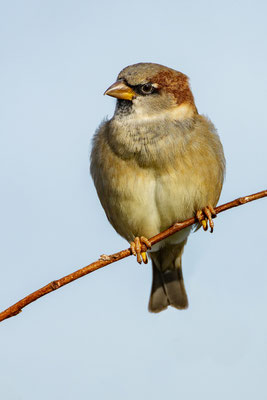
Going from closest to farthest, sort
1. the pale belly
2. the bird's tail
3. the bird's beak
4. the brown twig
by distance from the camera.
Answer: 1. the brown twig
2. the bird's beak
3. the pale belly
4. the bird's tail

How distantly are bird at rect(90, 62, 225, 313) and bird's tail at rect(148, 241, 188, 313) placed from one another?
0.91m

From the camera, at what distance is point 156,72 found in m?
4.51

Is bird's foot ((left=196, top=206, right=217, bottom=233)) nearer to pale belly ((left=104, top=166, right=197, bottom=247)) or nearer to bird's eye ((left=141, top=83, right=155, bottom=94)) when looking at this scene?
pale belly ((left=104, top=166, right=197, bottom=247))

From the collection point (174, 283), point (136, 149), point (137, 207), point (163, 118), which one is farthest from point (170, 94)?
point (174, 283)

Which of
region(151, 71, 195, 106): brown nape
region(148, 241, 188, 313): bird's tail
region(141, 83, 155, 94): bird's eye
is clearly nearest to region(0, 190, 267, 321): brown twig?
region(141, 83, 155, 94): bird's eye

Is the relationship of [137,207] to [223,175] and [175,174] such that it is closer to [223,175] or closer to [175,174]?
[175,174]

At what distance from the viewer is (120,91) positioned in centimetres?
430

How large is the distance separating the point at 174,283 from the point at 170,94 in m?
1.93

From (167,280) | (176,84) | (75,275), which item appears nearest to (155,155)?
(176,84)

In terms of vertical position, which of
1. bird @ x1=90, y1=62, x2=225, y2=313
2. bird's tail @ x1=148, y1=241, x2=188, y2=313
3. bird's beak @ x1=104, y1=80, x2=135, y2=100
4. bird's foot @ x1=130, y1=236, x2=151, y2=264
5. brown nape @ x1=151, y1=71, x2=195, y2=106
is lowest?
bird's tail @ x1=148, y1=241, x2=188, y2=313

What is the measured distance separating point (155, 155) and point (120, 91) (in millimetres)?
508

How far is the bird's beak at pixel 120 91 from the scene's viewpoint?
4250mm

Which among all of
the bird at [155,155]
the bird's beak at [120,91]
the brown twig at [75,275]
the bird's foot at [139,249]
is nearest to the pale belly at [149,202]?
the bird at [155,155]

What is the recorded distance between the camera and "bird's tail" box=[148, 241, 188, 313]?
221 inches
